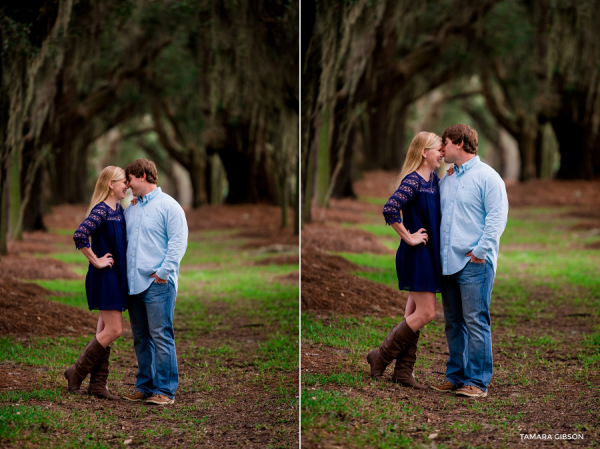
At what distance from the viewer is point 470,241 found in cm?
429

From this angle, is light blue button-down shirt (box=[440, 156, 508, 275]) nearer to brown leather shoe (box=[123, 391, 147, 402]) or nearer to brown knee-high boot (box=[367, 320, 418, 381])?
brown knee-high boot (box=[367, 320, 418, 381])

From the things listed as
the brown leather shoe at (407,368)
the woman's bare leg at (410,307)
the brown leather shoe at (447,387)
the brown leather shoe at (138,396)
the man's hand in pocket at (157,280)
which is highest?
the man's hand in pocket at (157,280)

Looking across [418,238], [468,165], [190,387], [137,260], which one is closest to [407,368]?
[418,238]

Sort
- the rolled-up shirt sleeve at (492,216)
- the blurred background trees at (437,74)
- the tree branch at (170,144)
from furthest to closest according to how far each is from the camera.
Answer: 1. the tree branch at (170,144)
2. the blurred background trees at (437,74)
3. the rolled-up shirt sleeve at (492,216)

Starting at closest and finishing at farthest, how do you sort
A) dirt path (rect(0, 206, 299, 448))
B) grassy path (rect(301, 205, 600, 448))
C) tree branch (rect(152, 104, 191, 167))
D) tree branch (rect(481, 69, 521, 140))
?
grassy path (rect(301, 205, 600, 448)), dirt path (rect(0, 206, 299, 448)), tree branch (rect(152, 104, 191, 167)), tree branch (rect(481, 69, 521, 140))

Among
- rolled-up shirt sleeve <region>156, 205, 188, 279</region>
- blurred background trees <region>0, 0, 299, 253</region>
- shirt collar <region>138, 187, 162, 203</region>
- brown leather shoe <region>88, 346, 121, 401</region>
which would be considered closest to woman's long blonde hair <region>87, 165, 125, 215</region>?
shirt collar <region>138, 187, 162, 203</region>

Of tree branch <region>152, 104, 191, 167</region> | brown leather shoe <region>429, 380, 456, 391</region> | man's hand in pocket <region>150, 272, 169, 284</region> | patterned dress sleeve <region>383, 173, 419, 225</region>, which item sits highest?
tree branch <region>152, 104, 191, 167</region>

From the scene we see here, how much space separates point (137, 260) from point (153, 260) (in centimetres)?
11

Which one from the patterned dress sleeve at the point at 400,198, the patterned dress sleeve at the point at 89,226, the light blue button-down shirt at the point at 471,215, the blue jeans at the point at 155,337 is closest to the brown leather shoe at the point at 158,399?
the blue jeans at the point at 155,337

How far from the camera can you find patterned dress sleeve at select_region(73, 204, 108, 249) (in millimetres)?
4398

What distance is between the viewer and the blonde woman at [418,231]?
435cm

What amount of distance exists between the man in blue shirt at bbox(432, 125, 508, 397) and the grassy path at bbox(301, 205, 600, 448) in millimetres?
322

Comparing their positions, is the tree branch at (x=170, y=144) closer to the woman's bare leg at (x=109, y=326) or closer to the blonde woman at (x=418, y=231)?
the woman's bare leg at (x=109, y=326)

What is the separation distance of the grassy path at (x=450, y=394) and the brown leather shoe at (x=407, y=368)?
6 cm
